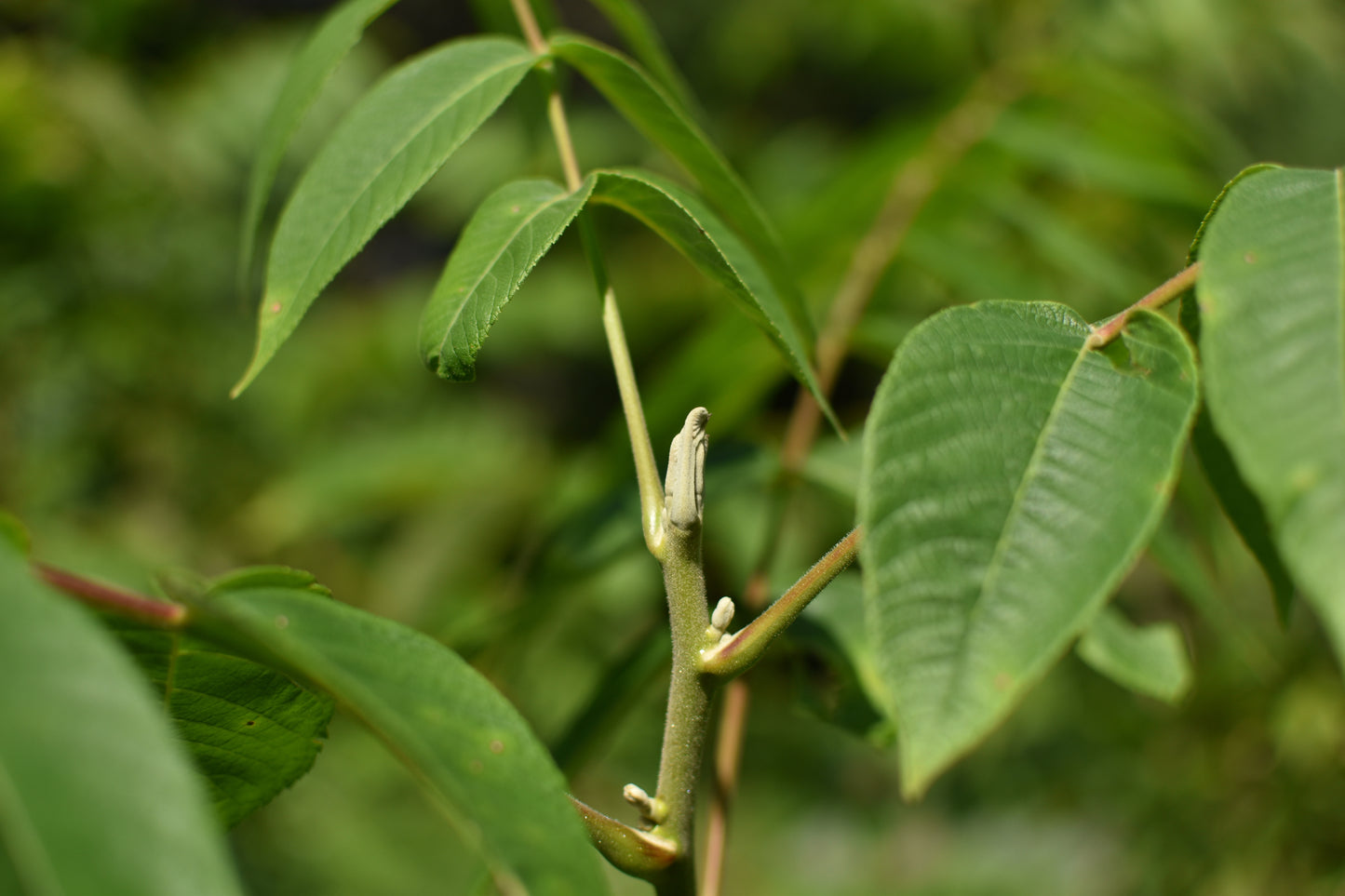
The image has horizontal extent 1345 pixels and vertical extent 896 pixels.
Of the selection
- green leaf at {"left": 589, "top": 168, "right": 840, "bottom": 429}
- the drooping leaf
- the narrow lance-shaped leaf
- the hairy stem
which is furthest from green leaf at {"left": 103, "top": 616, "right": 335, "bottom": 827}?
the drooping leaf

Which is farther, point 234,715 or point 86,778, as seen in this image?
point 234,715

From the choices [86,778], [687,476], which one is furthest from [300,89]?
[86,778]

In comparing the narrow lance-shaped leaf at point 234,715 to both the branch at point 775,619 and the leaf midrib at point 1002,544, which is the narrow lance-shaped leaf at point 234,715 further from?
the leaf midrib at point 1002,544

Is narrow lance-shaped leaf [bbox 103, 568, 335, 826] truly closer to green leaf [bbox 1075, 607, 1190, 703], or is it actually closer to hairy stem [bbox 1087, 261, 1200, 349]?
hairy stem [bbox 1087, 261, 1200, 349]

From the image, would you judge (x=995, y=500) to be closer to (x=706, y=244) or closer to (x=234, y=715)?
(x=706, y=244)

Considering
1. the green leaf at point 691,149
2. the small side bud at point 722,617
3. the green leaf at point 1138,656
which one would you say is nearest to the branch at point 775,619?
the small side bud at point 722,617

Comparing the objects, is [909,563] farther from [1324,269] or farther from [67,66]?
[67,66]

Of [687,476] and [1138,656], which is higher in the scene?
[687,476]
